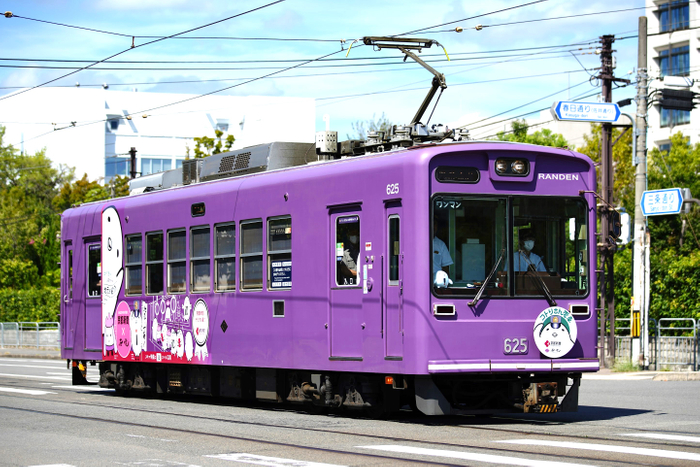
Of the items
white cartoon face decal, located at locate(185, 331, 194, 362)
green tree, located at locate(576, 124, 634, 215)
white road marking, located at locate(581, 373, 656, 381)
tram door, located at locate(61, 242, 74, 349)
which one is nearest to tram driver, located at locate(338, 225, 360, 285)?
white cartoon face decal, located at locate(185, 331, 194, 362)

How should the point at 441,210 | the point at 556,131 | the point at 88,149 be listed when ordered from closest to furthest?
the point at 441,210, the point at 88,149, the point at 556,131

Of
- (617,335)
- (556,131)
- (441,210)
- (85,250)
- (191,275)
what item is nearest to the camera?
(441,210)

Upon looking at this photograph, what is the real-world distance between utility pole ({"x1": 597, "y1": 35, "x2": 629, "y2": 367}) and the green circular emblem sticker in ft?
40.7

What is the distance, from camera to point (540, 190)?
42.0 ft

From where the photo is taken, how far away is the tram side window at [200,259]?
52.0 ft

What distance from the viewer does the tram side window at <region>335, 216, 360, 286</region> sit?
1301 centimetres

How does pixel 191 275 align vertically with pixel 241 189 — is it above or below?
below

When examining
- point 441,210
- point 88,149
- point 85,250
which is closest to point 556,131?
point 88,149

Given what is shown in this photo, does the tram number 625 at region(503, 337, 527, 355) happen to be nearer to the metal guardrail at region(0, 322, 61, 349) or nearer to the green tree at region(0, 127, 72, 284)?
the metal guardrail at region(0, 322, 61, 349)

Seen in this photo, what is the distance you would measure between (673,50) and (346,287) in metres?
61.5

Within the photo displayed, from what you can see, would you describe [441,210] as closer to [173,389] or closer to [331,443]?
[331,443]

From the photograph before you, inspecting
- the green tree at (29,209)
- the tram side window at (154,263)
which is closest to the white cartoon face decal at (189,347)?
the tram side window at (154,263)

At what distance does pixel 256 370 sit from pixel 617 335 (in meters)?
14.8

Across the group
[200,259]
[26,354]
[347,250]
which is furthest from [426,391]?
[26,354]
